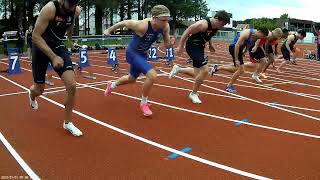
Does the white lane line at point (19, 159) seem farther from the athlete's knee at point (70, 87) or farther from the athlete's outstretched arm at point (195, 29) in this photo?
the athlete's outstretched arm at point (195, 29)

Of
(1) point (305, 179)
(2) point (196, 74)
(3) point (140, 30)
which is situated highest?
(3) point (140, 30)

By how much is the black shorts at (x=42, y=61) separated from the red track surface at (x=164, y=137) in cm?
77

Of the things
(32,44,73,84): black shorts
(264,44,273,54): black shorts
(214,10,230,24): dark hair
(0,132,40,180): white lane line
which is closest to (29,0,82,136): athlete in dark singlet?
(32,44,73,84): black shorts

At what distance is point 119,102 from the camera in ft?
25.4

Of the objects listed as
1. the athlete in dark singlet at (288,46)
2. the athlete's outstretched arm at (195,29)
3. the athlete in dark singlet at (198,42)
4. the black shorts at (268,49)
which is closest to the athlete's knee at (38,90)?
the athlete in dark singlet at (198,42)

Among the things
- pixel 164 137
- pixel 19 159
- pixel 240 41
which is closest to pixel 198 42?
pixel 240 41

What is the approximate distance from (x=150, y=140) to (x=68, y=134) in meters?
1.11

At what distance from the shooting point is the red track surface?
4.20 meters

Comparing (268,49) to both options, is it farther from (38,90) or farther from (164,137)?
(38,90)

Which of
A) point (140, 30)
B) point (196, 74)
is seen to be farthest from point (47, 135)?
point (196, 74)

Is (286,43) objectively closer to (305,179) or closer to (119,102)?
(119,102)

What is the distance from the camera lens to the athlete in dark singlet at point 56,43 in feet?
16.0

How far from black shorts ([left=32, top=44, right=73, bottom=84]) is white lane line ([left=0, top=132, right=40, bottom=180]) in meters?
0.92

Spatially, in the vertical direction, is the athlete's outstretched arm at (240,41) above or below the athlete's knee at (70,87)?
above
